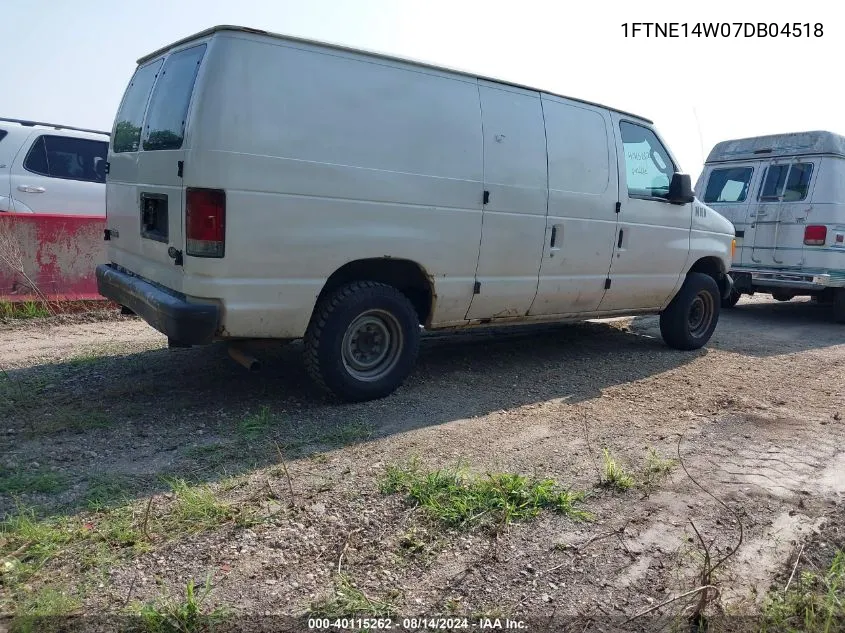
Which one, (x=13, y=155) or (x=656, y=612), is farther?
(x=13, y=155)

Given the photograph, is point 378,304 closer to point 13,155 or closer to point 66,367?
point 66,367

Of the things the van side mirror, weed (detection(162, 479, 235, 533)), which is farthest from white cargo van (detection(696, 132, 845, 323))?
weed (detection(162, 479, 235, 533))

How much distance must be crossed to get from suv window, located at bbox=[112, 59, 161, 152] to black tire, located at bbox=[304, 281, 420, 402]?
176 cm

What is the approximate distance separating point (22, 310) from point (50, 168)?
2.10 m

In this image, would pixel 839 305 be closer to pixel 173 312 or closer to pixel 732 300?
pixel 732 300

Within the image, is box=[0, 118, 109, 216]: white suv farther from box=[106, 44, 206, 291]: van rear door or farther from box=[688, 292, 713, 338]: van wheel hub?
box=[688, 292, 713, 338]: van wheel hub

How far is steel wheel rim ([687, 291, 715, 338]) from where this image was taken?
720 centimetres

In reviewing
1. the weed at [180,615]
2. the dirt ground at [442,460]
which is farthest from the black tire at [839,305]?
the weed at [180,615]

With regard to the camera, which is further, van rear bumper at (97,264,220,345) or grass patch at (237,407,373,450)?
grass patch at (237,407,373,450)

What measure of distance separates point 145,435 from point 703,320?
18.2 ft

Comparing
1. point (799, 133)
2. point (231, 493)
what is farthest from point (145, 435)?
point (799, 133)

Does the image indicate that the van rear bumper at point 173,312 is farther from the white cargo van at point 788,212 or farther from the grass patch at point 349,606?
the white cargo van at point 788,212

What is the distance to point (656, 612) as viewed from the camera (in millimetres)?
2568

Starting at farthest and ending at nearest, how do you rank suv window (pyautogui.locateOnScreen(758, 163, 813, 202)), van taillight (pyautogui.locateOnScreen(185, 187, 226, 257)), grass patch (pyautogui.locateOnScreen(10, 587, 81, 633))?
suv window (pyautogui.locateOnScreen(758, 163, 813, 202)) → van taillight (pyautogui.locateOnScreen(185, 187, 226, 257)) → grass patch (pyautogui.locateOnScreen(10, 587, 81, 633))
